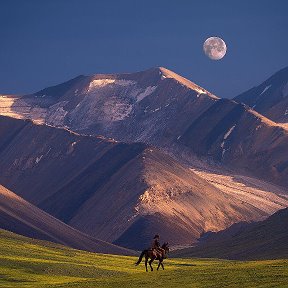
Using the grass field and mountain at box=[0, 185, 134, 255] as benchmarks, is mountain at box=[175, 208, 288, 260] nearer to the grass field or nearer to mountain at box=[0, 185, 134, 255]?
mountain at box=[0, 185, 134, 255]

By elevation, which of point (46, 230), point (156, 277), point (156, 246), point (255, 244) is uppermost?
point (46, 230)

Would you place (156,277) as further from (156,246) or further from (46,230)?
(46,230)

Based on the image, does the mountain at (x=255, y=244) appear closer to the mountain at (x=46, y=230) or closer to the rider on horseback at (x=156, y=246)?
the mountain at (x=46, y=230)

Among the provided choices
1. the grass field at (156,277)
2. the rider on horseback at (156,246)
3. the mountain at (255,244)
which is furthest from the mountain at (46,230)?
the rider on horseback at (156,246)

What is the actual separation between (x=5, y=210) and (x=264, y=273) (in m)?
152

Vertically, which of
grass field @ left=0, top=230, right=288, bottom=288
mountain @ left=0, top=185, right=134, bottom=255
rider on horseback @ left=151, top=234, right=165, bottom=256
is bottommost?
grass field @ left=0, top=230, right=288, bottom=288

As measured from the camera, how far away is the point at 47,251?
103562 millimetres

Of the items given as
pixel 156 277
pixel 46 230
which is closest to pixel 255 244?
pixel 46 230

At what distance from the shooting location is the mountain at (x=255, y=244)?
150m

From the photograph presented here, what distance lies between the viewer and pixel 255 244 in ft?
534

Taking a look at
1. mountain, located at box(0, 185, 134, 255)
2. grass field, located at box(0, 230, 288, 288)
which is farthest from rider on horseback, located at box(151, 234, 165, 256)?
mountain, located at box(0, 185, 134, 255)

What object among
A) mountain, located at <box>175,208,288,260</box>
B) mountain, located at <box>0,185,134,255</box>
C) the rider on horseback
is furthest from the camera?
mountain, located at <box>0,185,134,255</box>

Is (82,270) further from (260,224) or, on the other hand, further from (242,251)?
(260,224)

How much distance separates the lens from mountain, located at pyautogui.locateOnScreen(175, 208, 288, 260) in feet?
491
